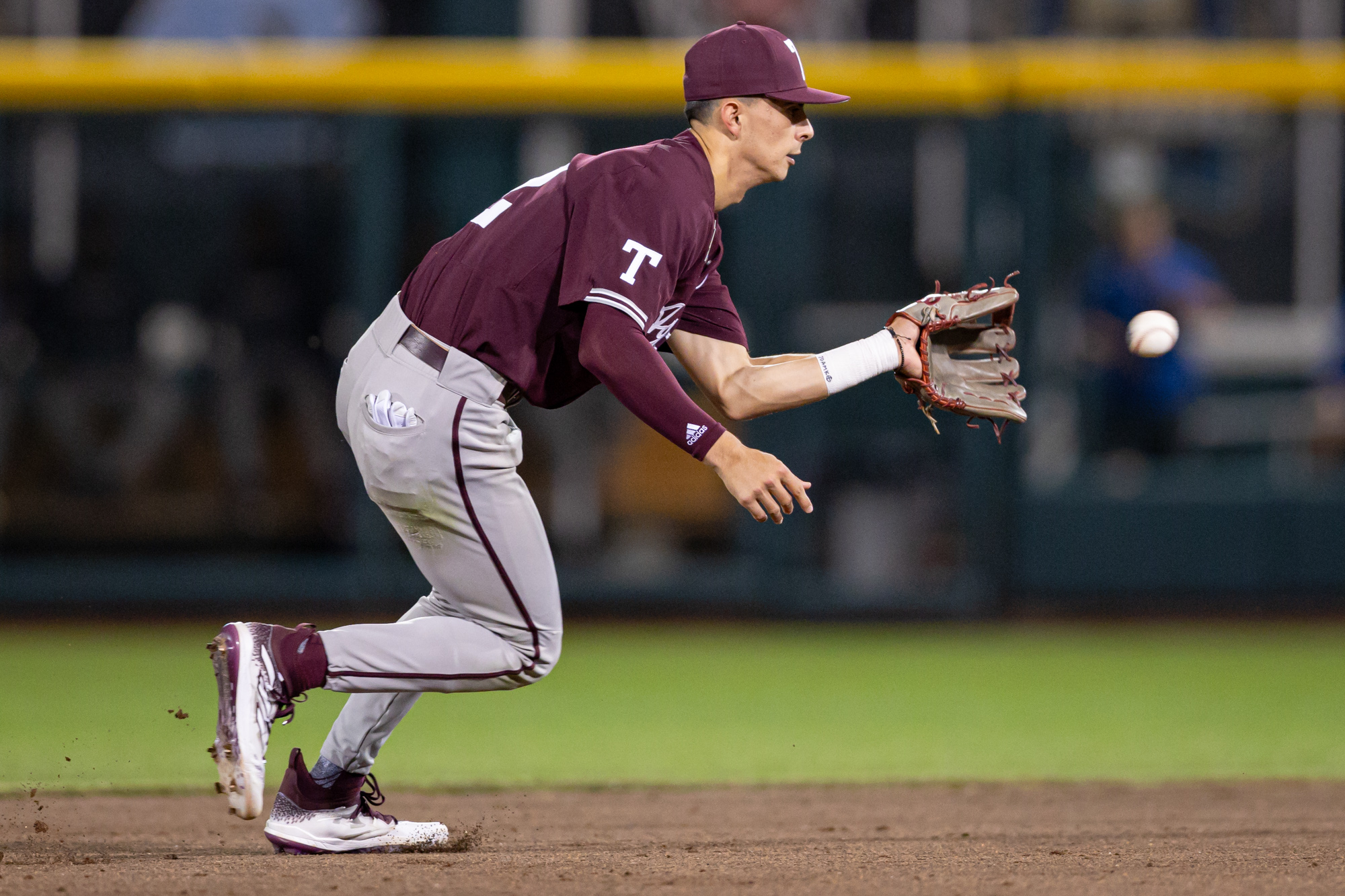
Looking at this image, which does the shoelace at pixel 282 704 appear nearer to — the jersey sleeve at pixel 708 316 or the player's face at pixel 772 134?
the jersey sleeve at pixel 708 316

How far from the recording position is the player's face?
11.8 feet

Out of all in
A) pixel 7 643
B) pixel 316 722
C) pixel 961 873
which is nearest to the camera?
pixel 961 873

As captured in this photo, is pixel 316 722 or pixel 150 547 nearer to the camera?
pixel 316 722

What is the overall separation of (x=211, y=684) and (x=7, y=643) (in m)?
1.88

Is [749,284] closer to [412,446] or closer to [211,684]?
[211,684]

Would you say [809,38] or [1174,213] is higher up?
[809,38]

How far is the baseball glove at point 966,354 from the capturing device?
12.4 feet

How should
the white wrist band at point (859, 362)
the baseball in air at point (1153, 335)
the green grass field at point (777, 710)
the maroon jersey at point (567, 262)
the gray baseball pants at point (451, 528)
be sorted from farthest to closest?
the green grass field at point (777, 710)
the baseball in air at point (1153, 335)
the white wrist band at point (859, 362)
the gray baseball pants at point (451, 528)
the maroon jersey at point (567, 262)

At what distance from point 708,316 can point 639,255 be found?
0.60 metres

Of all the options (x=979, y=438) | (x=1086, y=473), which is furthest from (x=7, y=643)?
(x=1086, y=473)

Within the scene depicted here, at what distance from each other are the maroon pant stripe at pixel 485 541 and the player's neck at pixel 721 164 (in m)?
0.76

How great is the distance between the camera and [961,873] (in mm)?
3385

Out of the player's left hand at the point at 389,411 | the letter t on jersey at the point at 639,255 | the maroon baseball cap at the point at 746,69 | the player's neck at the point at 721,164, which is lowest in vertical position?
the player's left hand at the point at 389,411

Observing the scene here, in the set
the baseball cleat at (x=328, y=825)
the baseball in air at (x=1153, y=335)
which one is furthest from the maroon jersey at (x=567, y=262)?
the baseball in air at (x=1153, y=335)
